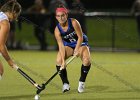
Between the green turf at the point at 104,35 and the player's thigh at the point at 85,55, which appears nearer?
the player's thigh at the point at 85,55

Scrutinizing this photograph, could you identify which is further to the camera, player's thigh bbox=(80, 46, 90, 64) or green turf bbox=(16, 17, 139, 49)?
green turf bbox=(16, 17, 139, 49)

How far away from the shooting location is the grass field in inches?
366

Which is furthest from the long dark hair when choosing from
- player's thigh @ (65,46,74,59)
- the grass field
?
player's thigh @ (65,46,74,59)

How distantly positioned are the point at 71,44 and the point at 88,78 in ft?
6.12

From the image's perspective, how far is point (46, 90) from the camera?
9859mm

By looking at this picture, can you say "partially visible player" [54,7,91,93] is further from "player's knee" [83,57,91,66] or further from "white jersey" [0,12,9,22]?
"white jersey" [0,12,9,22]

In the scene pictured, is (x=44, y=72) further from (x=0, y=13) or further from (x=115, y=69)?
(x=0, y=13)

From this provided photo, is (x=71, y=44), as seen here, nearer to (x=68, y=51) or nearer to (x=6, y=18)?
(x=68, y=51)

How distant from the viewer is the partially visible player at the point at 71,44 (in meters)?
9.60

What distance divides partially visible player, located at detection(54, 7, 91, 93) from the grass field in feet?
0.97

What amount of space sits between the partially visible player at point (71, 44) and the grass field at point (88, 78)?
297 millimetres

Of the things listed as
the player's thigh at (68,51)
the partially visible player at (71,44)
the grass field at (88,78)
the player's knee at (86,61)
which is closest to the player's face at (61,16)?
the partially visible player at (71,44)

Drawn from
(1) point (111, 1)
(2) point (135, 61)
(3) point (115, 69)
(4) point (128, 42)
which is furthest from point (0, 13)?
(1) point (111, 1)

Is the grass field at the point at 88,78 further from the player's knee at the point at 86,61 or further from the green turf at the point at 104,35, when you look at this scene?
the green turf at the point at 104,35
